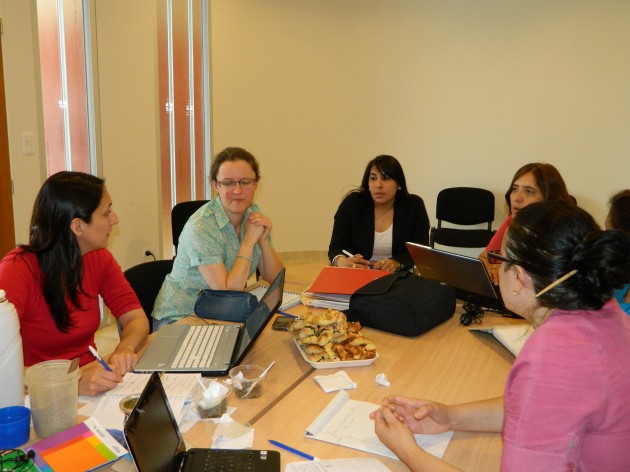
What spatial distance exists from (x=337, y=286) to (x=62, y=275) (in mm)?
1019

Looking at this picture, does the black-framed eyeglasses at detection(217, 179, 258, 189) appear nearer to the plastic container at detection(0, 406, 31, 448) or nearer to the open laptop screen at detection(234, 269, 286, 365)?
the open laptop screen at detection(234, 269, 286, 365)

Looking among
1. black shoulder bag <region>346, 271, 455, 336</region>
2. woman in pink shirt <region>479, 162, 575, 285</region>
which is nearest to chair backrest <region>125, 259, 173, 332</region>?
black shoulder bag <region>346, 271, 455, 336</region>

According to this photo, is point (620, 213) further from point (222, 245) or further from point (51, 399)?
point (51, 399)

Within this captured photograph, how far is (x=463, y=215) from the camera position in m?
4.73

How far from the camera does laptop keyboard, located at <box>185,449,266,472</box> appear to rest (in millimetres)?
1111

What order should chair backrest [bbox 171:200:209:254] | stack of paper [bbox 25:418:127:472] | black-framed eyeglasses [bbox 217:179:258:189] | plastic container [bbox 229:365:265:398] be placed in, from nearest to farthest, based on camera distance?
stack of paper [bbox 25:418:127:472], plastic container [bbox 229:365:265:398], black-framed eyeglasses [bbox 217:179:258:189], chair backrest [bbox 171:200:209:254]

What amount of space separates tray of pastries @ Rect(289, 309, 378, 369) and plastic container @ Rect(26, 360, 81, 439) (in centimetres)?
68

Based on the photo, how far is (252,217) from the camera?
7.97 ft

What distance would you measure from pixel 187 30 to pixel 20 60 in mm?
1864

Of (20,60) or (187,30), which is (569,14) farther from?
(20,60)

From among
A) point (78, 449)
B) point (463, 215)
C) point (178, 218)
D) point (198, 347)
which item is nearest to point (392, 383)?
point (198, 347)

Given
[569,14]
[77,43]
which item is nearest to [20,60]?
[77,43]

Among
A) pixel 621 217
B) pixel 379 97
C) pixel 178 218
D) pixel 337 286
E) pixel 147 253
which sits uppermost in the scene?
pixel 379 97

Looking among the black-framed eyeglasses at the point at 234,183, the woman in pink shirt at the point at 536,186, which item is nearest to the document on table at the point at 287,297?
the black-framed eyeglasses at the point at 234,183
